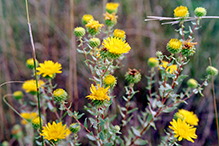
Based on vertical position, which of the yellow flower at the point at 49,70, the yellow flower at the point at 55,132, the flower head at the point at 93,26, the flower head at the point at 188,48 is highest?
the flower head at the point at 93,26

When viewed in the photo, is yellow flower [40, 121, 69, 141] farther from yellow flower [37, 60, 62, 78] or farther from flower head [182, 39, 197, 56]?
flower head [182, 39, 197, 56]

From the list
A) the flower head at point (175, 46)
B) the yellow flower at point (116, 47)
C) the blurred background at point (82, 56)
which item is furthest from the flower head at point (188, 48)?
the blurred background at point (82, 56)

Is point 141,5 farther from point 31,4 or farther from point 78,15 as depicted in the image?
point 31,4

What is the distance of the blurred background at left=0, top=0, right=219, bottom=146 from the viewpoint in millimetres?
3832

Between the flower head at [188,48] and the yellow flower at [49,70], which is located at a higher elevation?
the flower head at [188,48]

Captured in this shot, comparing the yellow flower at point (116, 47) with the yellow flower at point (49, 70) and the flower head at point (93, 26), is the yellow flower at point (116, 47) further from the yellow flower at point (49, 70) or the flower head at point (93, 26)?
the yellow flower at point (49, 70)

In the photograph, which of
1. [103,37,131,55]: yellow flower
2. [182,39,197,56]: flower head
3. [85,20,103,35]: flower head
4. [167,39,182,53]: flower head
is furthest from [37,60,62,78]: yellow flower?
[182,39,197,56]: flower head

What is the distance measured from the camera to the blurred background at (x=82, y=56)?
12.6 feet

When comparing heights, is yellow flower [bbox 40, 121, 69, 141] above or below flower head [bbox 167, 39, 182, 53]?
below

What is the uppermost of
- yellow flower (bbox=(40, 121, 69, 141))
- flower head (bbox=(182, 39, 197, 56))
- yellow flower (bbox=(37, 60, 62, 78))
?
flower head (bbox=(182, 39, 197, 56))

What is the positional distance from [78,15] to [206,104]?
11.8 ft

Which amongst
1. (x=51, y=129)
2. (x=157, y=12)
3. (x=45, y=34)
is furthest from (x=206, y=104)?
(x=45, y=34)

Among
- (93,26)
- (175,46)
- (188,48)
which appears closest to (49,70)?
(93,26)

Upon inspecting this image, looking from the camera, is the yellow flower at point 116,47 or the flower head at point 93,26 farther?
the flower head at point 93,26
